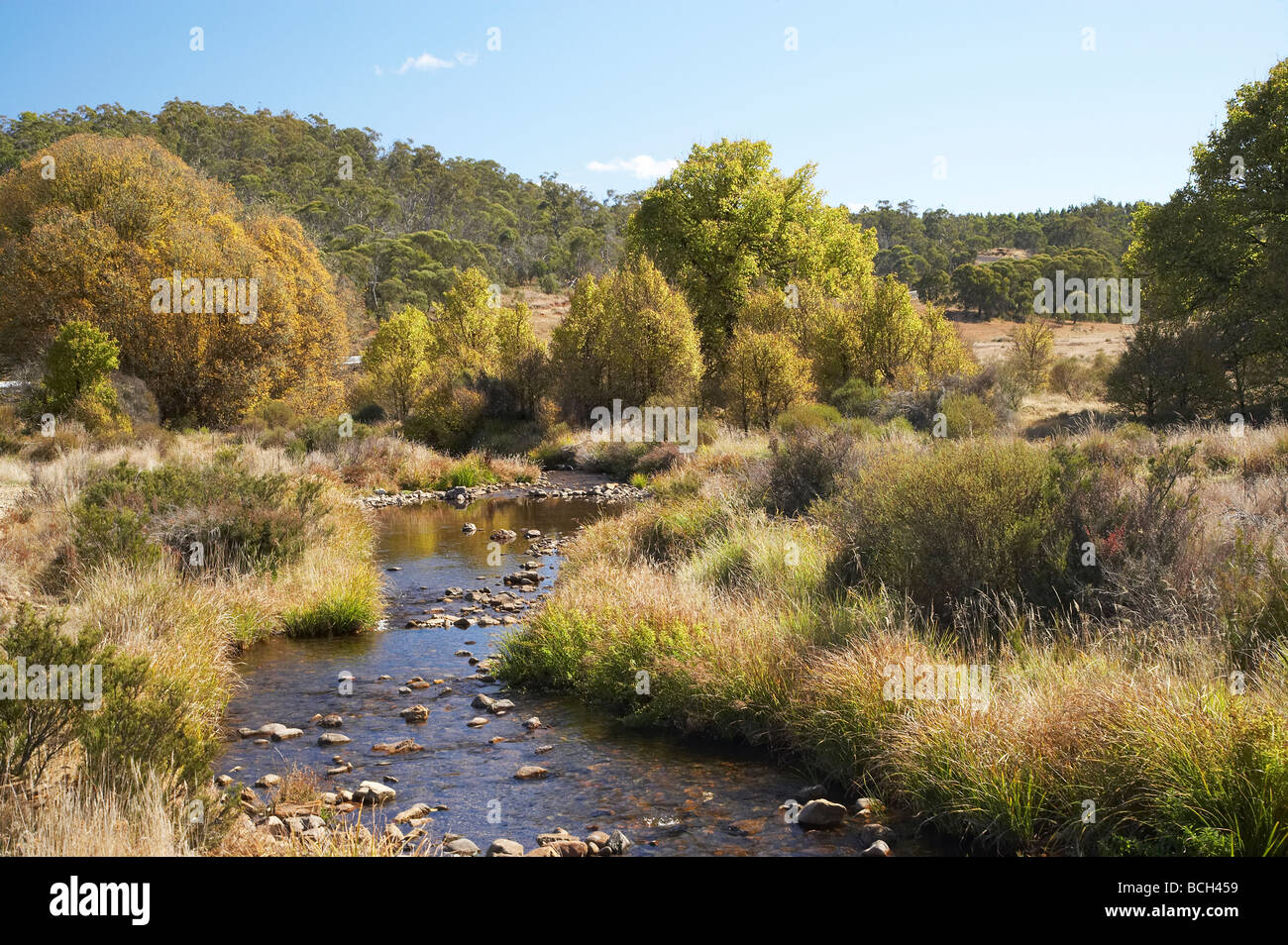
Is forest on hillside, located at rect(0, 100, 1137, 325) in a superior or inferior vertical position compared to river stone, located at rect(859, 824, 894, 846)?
superior

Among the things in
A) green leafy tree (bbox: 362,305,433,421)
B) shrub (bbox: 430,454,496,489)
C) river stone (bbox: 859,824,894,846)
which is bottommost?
river stone (bbox: 859,824,894,846)

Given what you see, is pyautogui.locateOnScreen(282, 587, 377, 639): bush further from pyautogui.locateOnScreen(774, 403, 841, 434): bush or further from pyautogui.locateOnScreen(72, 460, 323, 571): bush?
pyautogui.locateOnScreen(774, 403, 841, 434): bush

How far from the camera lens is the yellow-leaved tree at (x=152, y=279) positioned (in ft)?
106

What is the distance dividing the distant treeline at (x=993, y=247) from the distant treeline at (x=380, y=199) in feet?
97.2

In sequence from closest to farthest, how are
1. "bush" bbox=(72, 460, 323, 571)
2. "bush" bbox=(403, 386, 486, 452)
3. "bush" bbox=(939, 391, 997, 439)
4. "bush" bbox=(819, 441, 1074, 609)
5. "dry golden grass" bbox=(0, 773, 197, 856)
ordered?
"dry golden grass" bbox=(0, 773, 197, 856)
"bush" bbox=(819, 441, 1074, 609)
"bush" bbox=(72, 460, 323, 571)
"bush" bbox=(939, 391, 997, 439)
"bush" bbox=(403, 386, 486, 452)

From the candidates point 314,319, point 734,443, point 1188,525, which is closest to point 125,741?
point 1188,525

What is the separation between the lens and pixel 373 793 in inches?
275

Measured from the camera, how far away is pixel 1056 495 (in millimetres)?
8930

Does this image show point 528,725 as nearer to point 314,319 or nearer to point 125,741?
point 125,741

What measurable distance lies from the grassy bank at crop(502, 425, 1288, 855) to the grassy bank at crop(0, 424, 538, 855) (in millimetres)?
3524

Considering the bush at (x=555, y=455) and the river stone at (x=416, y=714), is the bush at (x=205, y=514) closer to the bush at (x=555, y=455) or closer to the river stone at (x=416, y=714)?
the river stone at (x=416, y=714)

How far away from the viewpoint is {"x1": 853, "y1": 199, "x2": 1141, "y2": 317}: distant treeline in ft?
254

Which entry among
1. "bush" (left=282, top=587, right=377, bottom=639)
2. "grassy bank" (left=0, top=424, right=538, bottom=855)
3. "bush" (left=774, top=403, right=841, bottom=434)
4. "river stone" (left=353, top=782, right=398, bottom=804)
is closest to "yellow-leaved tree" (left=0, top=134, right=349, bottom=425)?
"grassy bank" (left=0, top=424, right=538, bottom=855)

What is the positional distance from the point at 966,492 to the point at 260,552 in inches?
393
